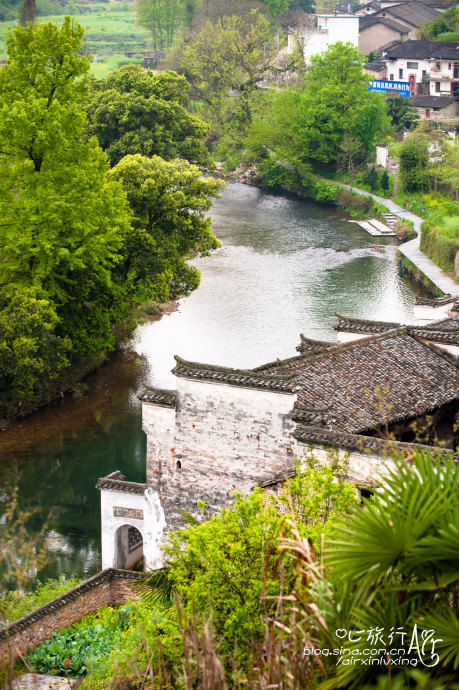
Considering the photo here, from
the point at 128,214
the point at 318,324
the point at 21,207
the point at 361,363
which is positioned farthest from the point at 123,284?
the point at 361,363

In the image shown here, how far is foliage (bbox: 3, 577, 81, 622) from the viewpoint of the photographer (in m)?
21.6

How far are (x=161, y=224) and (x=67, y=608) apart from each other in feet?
69.9

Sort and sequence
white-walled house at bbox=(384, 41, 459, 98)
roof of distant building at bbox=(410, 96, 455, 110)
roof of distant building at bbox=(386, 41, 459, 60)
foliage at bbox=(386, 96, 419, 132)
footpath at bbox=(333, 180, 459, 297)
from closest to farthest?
footpath at bbox=(333, 180, 459, 297)
foliage at bbox=(386, 96, 419, 132)
roof of distant building at bbox=(410, 96, 455, 110)
white-walled house at bbox=(384, 41, 459, 98)
roof of distant building at bbox=(386, 41, 459, 60)

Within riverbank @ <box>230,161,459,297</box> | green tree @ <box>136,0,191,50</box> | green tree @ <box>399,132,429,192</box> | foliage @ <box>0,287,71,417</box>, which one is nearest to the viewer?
foliage @ <box>0,287,71,417</box>

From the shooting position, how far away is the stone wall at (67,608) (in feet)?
67.5

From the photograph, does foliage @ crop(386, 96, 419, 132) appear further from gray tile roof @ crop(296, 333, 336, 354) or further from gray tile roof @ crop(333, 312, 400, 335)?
gray tile roof @ crop(296, 333, 336, 354)

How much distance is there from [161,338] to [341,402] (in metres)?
20.9

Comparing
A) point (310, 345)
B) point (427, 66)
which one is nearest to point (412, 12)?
point (427, 66)

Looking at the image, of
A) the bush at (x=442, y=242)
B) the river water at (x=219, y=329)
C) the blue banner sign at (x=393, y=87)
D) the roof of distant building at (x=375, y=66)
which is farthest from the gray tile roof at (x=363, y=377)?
the roof of distant building at (x=375, y=66)

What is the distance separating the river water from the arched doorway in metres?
1.19

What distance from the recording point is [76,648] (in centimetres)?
2073

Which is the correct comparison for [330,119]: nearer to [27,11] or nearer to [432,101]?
[432,101]

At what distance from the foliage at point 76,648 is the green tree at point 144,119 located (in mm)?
28963

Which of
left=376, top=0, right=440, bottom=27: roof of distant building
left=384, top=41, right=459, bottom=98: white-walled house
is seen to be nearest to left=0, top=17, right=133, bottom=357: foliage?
left=384, top=41, right=459, bottom=98: white-walled house
